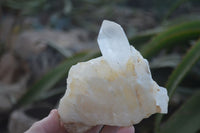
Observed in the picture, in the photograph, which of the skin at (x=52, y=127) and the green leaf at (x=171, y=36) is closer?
the skin at (x=52, y=127)

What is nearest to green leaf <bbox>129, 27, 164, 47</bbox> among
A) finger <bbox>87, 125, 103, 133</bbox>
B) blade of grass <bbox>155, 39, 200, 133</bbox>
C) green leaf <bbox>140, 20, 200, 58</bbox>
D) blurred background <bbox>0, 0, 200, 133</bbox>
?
blurred background <bbox>0, 0, 200, 133</bbox>

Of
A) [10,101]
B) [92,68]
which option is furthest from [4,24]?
[92,68]

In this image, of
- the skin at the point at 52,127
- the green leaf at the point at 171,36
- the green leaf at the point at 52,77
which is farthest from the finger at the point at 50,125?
the green leaf at the point at 52,77

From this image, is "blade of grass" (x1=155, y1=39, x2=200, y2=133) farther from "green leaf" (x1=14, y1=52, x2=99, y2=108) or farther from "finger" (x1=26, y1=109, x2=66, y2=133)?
"green leaf" (x1=14, y1=52, x2=99, y2=108)

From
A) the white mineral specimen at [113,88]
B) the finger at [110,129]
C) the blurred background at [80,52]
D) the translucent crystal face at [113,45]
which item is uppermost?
the translucent crystal face at [113,45]

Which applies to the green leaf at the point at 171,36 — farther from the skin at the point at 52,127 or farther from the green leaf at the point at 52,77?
the skin at the point at 52,127

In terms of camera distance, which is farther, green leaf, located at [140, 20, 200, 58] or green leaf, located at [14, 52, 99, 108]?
green leaf, located at [14, 52, 99, 108]

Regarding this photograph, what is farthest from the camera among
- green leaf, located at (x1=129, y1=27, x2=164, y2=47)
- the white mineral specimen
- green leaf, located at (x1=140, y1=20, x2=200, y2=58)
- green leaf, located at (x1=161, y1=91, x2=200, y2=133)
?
green leaf, located at (x1=129, y1=27, x2=164, y2=47)

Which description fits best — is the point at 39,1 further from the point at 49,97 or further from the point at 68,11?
the point at 49,97

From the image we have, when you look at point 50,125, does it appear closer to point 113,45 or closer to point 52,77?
point 113,45
